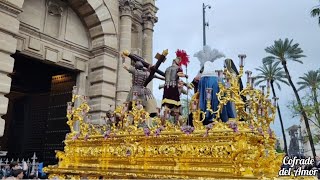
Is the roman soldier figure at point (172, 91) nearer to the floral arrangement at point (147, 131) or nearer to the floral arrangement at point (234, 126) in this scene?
the floral arrangement at point (147, 131)

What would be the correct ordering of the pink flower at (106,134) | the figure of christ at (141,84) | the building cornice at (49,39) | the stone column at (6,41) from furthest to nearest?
the building cornice at (49,39) < the stone column at (6,41) < the figure of christ at (141,84) < the pink flower at (106,134)

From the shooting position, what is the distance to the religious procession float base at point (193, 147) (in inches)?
232

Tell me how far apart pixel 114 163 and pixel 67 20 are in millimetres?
9344

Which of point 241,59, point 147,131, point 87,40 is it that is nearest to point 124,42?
point 87,40

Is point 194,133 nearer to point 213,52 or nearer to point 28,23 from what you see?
point 213,52

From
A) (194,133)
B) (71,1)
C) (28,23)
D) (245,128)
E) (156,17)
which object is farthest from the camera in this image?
(156,17)

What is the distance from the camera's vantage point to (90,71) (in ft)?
50.2

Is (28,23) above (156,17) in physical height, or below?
below

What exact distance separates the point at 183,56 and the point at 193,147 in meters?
3.61

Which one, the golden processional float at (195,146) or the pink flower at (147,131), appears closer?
the golden processional float at (195,146)

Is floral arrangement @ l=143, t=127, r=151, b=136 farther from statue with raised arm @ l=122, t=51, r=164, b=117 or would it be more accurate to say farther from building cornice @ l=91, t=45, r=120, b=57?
building cornice @ l=91, t=45, r=120, b=57

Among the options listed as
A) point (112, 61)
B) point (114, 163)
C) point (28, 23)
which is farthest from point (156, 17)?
point (114, 163)

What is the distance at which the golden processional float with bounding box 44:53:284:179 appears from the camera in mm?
5883

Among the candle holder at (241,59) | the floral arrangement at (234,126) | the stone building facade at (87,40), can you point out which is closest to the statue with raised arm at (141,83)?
the floral arrangement at (234,126)
